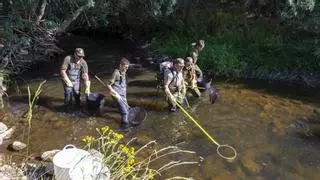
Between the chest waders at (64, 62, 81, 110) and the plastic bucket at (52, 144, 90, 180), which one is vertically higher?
the chest waders at (64, 62, 81, 110)

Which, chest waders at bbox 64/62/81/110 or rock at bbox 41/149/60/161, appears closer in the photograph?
rock at bbox 41/149/60/161

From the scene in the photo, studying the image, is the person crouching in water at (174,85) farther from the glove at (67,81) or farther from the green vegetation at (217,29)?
the green vegetation at (217,29)

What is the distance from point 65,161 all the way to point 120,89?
373cm

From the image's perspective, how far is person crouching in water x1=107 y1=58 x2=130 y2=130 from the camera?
9547mm

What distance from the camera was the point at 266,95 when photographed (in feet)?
38.9

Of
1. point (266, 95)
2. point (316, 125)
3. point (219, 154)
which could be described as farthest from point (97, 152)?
point (266, 95)

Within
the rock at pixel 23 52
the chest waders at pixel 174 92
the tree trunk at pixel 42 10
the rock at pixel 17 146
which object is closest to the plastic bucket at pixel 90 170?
the rock at pixel 17 146

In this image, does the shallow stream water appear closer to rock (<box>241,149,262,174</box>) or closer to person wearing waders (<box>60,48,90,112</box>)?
rock (<box>241,149,262,174</box>)

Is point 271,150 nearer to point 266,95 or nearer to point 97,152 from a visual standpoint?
point 266,95

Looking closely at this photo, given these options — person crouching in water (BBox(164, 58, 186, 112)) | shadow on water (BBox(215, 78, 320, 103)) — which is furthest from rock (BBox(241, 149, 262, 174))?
shadow on water (BBox(215, 78, 320, 103))

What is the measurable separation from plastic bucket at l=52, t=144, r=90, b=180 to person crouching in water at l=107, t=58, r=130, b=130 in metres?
3.19

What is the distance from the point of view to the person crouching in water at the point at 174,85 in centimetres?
1009

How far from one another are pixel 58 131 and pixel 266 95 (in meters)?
5.51

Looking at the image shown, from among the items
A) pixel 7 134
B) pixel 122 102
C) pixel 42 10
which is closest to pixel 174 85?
pixel 122 102
